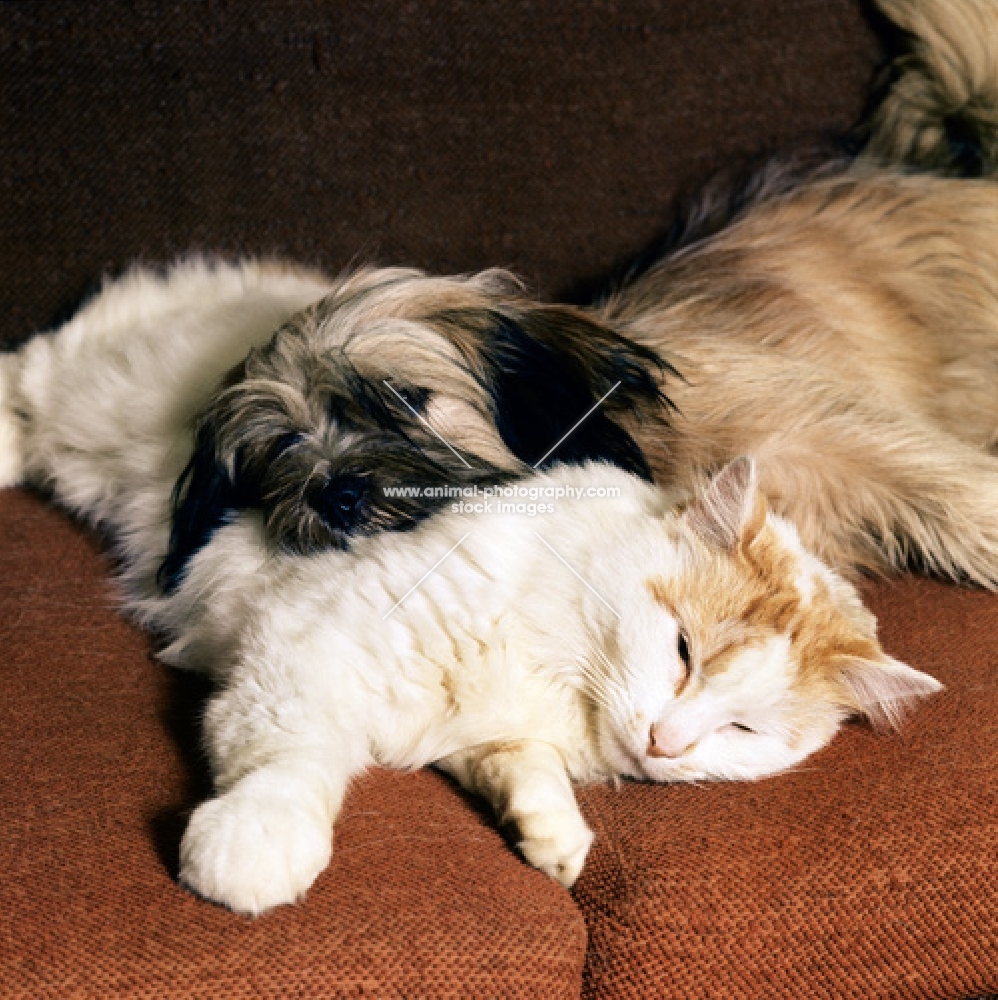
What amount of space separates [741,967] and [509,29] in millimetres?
1545

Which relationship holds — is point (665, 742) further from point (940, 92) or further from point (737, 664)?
point (940, 92)

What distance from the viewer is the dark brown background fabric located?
1078 millimetres

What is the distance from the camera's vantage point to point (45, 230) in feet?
6.41

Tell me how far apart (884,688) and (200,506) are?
86 centimetres

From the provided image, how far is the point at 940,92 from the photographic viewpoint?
6.86 ft

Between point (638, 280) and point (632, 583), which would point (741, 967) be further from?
point (638, 280)

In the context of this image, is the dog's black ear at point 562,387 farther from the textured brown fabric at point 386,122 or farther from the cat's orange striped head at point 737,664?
the textured brown fabric at point 386,122

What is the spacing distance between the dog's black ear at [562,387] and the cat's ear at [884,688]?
0.41 meters

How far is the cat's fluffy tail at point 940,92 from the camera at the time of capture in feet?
6.78

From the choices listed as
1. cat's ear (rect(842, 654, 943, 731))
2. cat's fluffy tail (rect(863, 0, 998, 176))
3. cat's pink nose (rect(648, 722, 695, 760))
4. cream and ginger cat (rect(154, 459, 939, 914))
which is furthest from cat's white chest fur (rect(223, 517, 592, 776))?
cat's fluffy tail (rect(863, 0, 998, 176))

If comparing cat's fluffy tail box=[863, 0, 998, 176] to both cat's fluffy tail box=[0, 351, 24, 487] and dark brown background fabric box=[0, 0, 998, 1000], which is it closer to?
dark brown background fabric box=[0, 0, 998, 1000]

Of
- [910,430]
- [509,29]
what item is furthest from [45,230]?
[910,430]

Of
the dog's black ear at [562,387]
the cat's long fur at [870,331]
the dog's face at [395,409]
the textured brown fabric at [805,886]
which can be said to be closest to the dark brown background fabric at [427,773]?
the textured brown fabric at [805,886]

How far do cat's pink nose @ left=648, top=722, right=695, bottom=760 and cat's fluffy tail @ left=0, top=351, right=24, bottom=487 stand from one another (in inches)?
48.6
